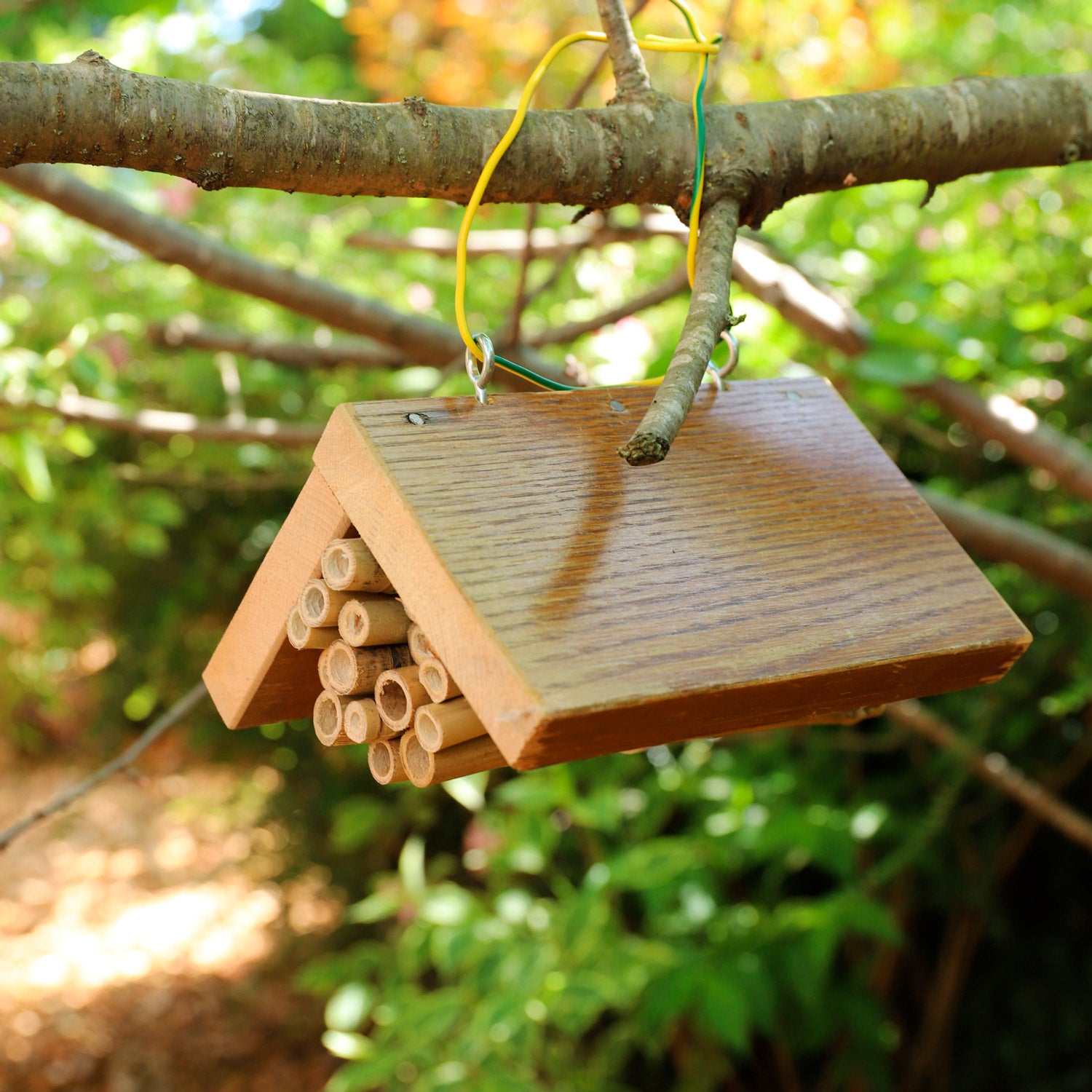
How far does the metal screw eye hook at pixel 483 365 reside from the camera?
2.16 ft

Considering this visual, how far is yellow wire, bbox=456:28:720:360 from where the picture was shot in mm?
626

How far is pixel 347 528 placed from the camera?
0.68 m

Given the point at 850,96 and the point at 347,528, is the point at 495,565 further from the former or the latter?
the point at 850,96

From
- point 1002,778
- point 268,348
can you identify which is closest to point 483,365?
point 268,348

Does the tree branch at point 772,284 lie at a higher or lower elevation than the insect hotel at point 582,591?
lower

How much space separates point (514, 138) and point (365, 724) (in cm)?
35

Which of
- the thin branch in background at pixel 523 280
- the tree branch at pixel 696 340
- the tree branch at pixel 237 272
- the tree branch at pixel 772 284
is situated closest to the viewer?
the tree branch at pixel 696 340

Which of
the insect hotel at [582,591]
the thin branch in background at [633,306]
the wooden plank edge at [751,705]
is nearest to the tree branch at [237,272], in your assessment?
the thin branch in background at [633,306]

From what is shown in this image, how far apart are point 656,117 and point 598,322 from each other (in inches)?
25.4

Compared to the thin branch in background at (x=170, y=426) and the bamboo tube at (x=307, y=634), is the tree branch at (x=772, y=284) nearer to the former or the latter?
the thin branch in background at (x=170, y=426)

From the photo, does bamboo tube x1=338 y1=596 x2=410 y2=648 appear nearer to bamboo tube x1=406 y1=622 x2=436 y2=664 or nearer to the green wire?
bamboo tube x1=406 y1=622 x2=436 y2=664

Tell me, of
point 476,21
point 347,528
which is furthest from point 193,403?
point 476,21

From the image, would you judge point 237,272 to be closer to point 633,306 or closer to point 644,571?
point 633,306

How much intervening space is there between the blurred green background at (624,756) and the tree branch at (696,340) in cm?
65
